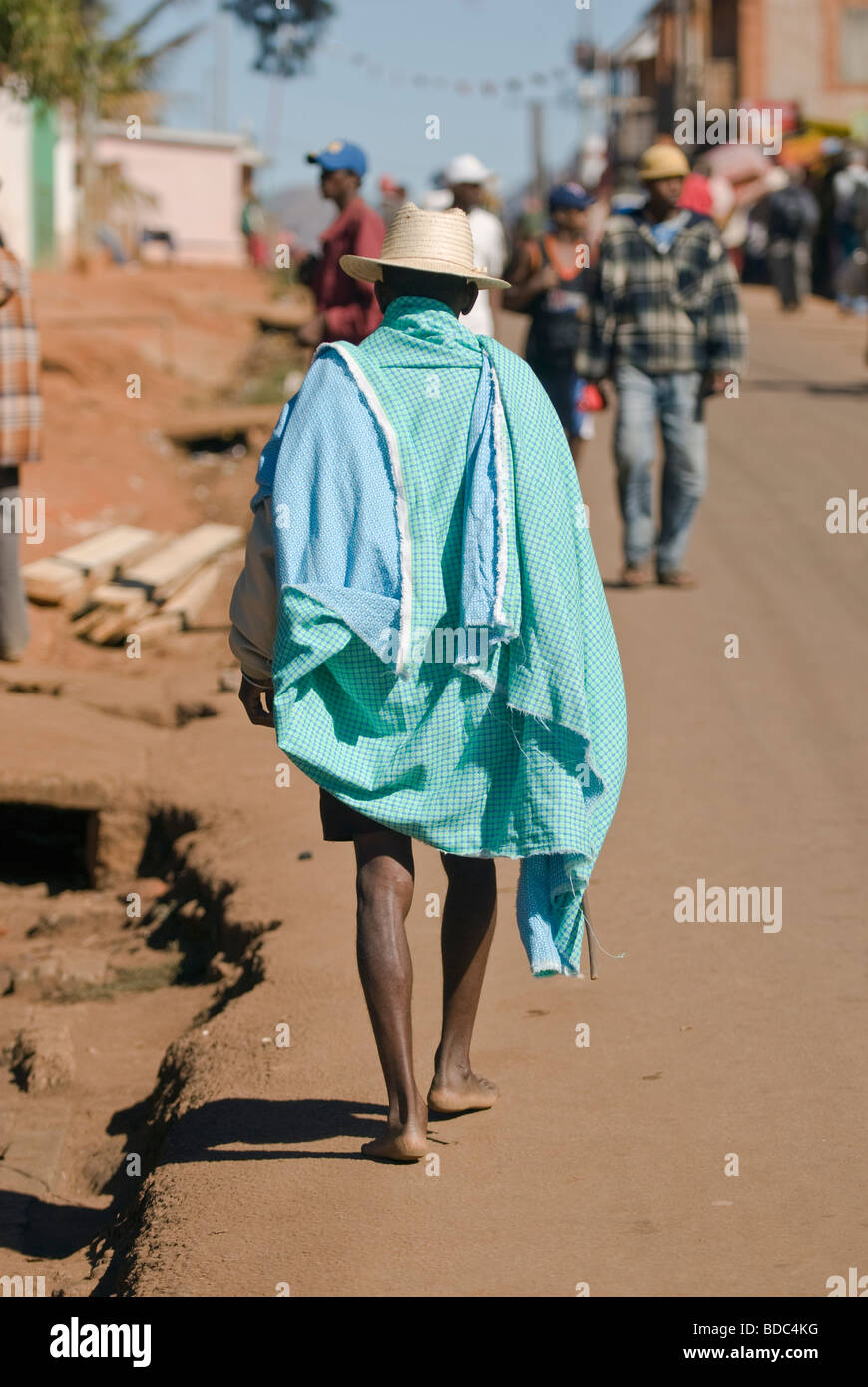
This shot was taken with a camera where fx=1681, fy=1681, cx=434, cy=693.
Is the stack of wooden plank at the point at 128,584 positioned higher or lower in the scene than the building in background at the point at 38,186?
lower

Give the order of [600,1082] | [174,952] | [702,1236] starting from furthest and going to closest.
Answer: [174,952] < [600,1082] < [702,1236]

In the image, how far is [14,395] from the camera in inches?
288

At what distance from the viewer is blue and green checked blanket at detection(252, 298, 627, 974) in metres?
3.21

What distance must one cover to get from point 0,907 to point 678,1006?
3.34 m

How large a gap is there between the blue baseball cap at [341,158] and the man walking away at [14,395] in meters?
1.45

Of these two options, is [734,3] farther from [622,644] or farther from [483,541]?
[483,541]

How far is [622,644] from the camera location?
24.7ft

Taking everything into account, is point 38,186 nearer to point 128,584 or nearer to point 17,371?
point 128,584

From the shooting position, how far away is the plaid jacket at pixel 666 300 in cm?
782

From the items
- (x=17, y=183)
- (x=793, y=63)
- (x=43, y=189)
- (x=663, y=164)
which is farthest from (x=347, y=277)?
(x=793, y=63)

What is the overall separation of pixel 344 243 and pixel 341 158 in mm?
388
